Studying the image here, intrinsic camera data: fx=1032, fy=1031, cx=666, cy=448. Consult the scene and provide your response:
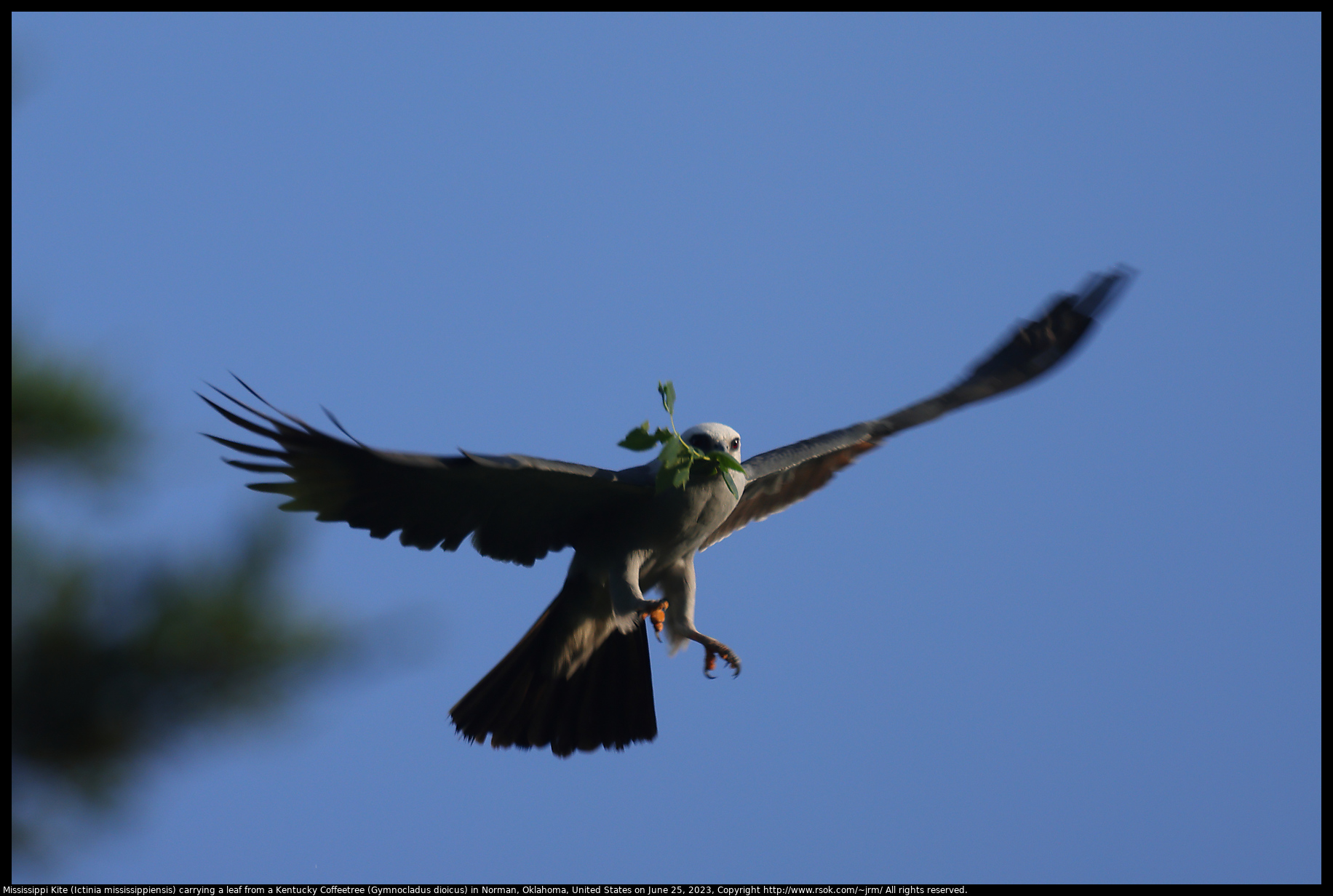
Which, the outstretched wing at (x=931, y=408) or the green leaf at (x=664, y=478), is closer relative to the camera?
the green leaf at (x=664, y=478)

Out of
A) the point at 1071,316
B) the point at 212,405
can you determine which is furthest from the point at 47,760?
the point at 1071,316

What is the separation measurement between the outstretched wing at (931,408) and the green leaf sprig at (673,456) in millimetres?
475

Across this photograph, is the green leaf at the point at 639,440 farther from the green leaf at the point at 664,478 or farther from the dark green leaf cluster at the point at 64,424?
the dark green leaf cluster at the point at 64,424

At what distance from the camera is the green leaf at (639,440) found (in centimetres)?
468

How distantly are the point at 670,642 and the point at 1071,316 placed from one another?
372 centimetres

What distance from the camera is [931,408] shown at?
22.4ft

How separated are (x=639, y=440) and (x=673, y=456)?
0.39m

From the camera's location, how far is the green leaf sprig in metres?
4.70

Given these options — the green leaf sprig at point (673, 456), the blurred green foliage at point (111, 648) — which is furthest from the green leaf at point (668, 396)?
the blurred green foliage at point (111, 648)

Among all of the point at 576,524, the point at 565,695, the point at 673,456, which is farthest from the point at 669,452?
the point at 565,695

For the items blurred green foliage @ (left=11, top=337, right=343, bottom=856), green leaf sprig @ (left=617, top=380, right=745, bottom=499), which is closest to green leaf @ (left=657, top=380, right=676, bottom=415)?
green leaf sprig @ (left=617, top=380, right=745, bottom=499)

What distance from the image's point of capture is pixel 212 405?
4.65 metres

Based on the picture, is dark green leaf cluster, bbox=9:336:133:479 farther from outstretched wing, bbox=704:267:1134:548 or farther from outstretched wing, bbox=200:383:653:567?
outstretched wing, bbox=704:267:1134:548
